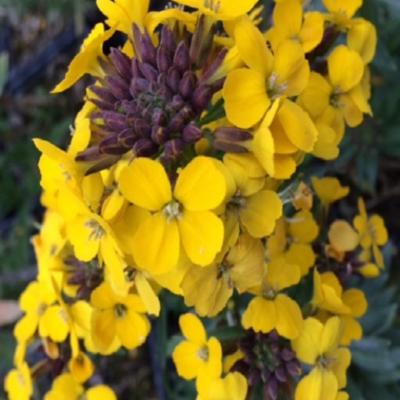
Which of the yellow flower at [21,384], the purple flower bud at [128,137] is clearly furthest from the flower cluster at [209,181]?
the yellow flower at [21,384]

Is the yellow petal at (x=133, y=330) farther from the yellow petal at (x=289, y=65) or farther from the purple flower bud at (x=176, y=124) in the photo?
the yellow petal at (x=289, y=65)

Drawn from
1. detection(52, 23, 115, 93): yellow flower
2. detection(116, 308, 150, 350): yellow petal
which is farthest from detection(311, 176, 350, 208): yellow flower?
detection(52, 23, 115, 93): yellow flower

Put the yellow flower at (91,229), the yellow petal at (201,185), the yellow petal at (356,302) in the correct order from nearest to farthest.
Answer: the yellow petal at (201,185) → the yellow flower at (91,229) → the yellow petal at (356,302)

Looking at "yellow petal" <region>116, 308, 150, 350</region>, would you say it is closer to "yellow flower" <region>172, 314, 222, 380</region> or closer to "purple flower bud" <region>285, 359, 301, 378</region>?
"yellow flower" <region>172, 314, 222, 380</region>

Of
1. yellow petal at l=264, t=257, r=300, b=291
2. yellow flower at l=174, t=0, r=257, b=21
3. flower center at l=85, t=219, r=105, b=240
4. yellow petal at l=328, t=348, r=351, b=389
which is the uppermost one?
yellow flower at l=174, t=0, r=257, b=21

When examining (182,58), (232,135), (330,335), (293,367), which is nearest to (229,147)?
(232,135)

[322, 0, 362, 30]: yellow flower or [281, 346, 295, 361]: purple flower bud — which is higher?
[322, 0, 362, 30]: yellow flower

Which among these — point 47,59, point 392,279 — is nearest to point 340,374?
point 392,279
